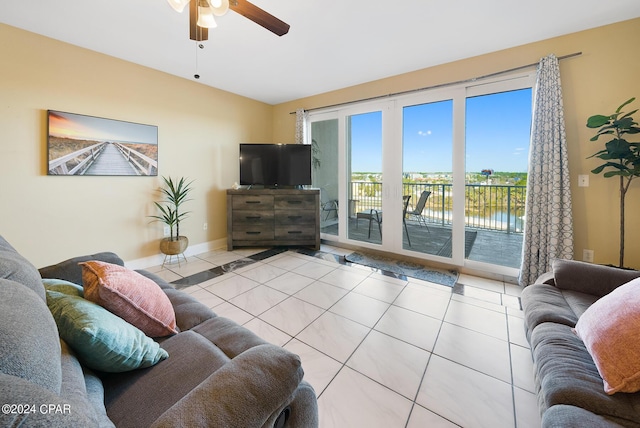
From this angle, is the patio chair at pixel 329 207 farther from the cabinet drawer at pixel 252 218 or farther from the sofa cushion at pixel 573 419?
the sofa cushion at pixel 573 419

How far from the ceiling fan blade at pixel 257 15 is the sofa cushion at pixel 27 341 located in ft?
5.95

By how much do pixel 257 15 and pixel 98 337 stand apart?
1975mm

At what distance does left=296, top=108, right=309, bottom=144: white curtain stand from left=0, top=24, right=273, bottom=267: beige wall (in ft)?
3.73

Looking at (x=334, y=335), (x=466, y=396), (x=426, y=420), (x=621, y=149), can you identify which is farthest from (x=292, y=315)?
(x=621, y=149)

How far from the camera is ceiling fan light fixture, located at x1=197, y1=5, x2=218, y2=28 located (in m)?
1.71

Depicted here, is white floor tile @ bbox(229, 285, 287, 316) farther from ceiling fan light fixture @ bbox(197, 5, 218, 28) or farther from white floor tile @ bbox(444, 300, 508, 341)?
ceiling fan light fixture @ bbox(197, 5, 218, 28)

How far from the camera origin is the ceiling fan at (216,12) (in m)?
1.60

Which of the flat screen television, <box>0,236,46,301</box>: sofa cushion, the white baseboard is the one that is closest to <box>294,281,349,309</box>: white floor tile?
<box>0,236,46,301</box>: sofa cushion

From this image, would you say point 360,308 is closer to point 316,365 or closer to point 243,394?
point 316,365

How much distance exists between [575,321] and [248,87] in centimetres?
442

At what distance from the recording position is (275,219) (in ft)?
13.7

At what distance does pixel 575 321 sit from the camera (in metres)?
1.40

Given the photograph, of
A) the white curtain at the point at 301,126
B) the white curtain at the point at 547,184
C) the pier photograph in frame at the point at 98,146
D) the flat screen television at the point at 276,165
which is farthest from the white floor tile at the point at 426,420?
the white curtain at the point at 301,126

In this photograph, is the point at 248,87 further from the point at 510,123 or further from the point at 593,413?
the point at 593,413
